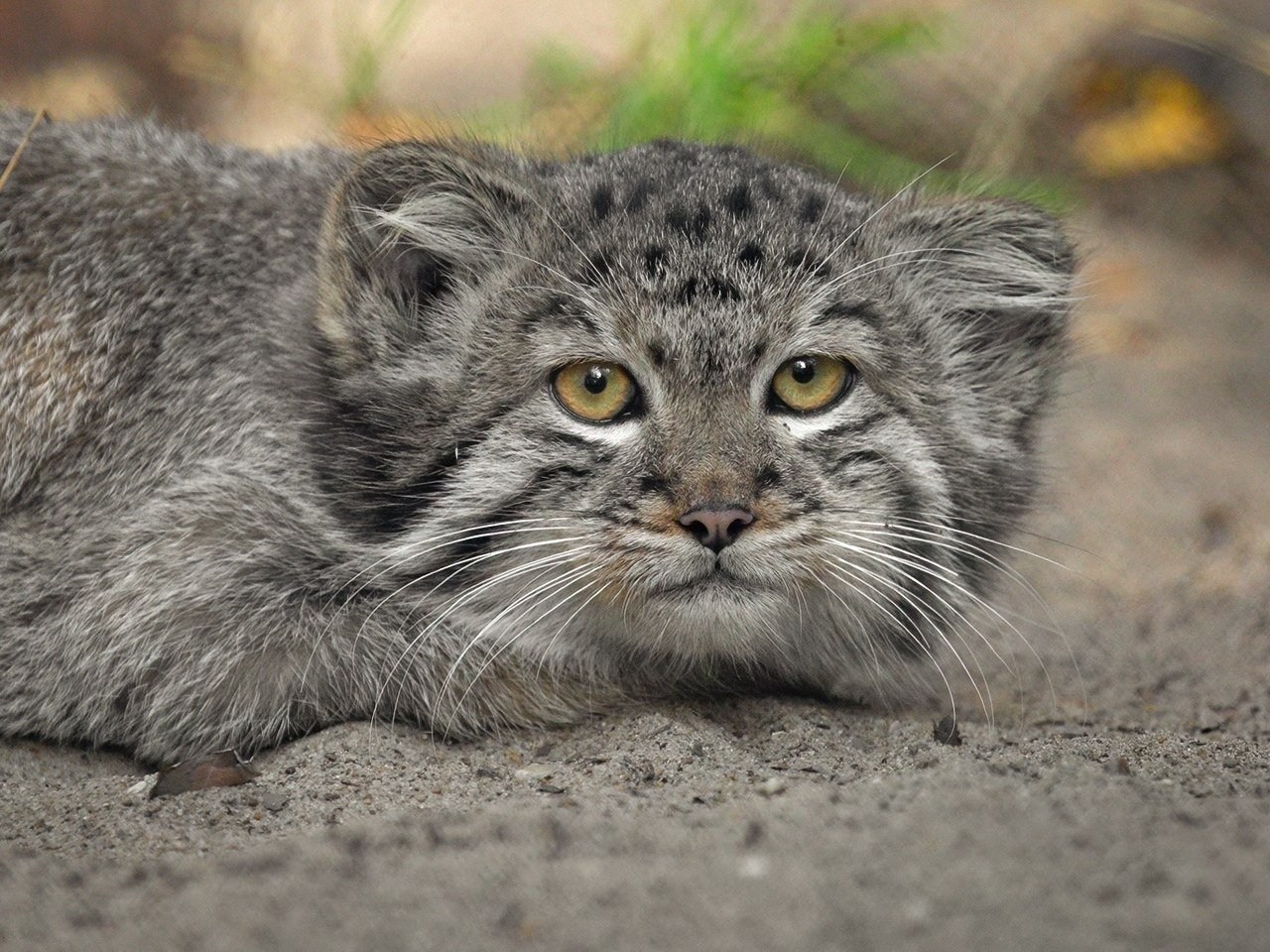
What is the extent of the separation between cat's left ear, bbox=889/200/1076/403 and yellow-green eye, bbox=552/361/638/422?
1.14 m

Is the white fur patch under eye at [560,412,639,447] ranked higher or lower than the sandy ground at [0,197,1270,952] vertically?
higher

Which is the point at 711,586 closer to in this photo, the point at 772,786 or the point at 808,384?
the point at 772,786

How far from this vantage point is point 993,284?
5.32m

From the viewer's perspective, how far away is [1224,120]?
11023 millimetres

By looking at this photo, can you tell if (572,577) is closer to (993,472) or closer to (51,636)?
(993,472)

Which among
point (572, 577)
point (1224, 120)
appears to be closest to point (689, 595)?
point (572, 577)

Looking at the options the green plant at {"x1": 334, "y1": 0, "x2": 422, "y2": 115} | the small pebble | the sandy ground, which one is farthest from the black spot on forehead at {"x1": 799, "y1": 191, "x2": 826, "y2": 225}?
the green plant at {"x1": 334, "y1": 0, "x2": 422, "y2": 115}

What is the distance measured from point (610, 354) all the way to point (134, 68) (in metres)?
8.86

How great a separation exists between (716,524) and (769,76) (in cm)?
587

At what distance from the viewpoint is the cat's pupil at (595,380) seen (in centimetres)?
461

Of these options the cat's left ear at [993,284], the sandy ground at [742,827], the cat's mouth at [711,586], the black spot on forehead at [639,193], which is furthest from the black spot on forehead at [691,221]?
the sandy ground at [742,827]

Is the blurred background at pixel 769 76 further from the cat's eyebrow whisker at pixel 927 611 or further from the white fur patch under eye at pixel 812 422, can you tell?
the white fur patch under eye at pixel 812 422

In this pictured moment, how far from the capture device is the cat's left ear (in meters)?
5.16

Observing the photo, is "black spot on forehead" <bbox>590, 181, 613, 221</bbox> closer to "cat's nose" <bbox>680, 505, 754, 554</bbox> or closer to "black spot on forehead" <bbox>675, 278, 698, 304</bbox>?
"black spot on forehead" <bbox>675, 278, 698, 304</bbox>
